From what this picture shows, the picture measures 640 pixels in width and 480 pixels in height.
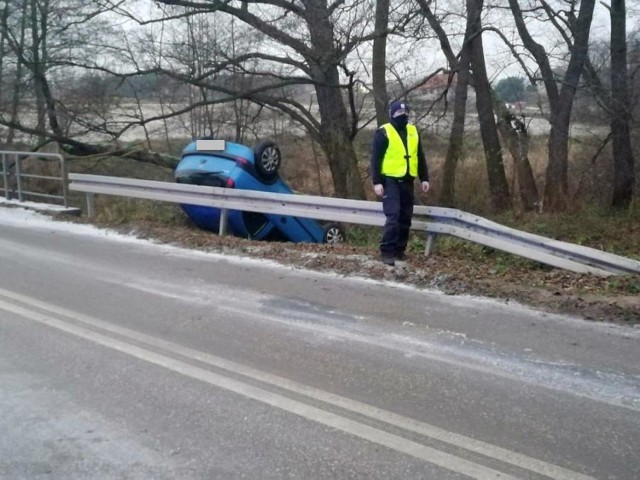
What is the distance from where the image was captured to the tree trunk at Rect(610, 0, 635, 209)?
510 inches

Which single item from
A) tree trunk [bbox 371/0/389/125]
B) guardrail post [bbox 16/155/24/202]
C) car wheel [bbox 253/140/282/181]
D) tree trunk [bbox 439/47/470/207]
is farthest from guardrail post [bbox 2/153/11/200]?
tree trunk [bbox 439/47/470/207]

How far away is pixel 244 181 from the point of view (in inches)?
380

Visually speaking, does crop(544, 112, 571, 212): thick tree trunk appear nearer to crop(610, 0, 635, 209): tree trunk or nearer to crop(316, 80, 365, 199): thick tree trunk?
crop(610, 0, 635, 209): tree trunk

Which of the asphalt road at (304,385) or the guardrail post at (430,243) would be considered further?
the guardrail post at (430,243)

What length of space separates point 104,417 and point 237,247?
4.84 metres

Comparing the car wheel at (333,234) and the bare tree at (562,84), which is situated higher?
the bare tree at (562,84)

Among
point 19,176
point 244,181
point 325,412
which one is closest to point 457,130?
point 244,181

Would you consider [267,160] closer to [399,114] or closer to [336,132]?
[399,114]

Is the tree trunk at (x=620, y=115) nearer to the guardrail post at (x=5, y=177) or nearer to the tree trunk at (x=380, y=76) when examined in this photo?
the tree trunk at (x=380, y=76)

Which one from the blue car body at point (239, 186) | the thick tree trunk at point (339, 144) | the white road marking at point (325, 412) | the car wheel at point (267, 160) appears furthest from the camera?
the thick tree trunk at point (339, 144)

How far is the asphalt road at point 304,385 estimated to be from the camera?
10.9 ft

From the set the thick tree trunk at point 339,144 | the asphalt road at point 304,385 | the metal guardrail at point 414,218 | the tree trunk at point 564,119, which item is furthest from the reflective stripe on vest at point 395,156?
the tree trunk at point 564,119

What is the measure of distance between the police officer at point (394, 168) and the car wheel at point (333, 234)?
3206 millimetres

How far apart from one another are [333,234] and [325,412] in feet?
23.1
